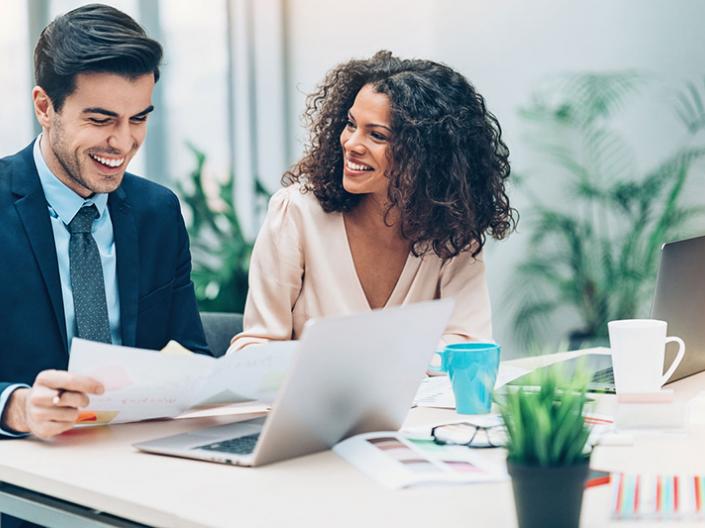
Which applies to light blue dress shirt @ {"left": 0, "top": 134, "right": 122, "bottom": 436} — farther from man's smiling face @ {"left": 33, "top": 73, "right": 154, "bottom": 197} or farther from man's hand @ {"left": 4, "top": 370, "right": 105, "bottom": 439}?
man's hand @ {"left": 4, "top": 370, "right": 105, "bottom": 439}

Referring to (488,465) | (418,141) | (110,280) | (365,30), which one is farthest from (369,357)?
(365,30)

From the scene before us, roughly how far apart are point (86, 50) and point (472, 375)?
2.99 ft

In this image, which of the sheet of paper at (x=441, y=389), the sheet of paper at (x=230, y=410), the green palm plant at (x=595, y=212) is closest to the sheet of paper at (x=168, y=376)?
the sheet of paper at (x=230, y=410)

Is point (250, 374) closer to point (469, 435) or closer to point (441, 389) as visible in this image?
point (469, 435)

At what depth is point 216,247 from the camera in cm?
405

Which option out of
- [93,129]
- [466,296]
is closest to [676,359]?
[466,296]

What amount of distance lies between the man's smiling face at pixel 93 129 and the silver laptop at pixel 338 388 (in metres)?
0.62

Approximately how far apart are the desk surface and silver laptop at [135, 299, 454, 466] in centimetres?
3

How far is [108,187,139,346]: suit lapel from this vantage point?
1.92 meters

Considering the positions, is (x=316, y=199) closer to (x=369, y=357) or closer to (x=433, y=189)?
(x=433, y=189)

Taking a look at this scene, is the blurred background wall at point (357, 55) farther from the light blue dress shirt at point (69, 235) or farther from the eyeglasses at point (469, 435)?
the eyeglasses at point (469, 435)

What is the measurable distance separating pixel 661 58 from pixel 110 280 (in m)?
2.75

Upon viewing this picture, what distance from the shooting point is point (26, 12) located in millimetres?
3686

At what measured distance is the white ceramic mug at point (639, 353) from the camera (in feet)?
5.33
